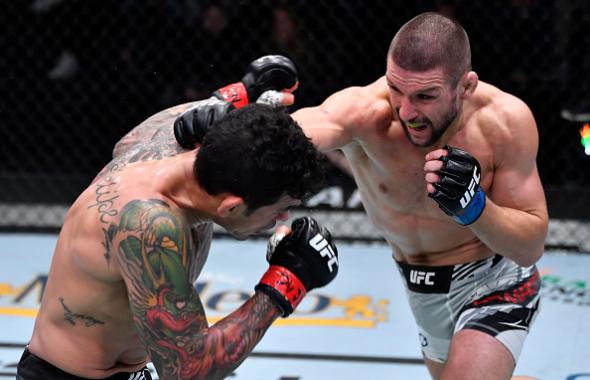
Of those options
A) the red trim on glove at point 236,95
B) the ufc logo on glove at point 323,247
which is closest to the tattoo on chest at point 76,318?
the ufc logo on glove at point 323,247

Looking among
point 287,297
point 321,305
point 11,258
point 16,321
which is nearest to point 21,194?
point 11,258

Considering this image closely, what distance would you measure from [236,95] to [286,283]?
0.67 metres

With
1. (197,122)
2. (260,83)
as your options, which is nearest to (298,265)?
(197,122)

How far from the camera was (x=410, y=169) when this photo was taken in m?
2.70

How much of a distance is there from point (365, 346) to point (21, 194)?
90.0 inches

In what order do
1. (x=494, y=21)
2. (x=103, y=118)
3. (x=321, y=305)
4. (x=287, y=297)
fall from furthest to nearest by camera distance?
(x=103, y=118) → (x=494, y=21) → (x=321, y=305) → (x=287, y=297)

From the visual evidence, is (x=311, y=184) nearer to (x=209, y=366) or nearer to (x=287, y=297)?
(x=287, y=297)

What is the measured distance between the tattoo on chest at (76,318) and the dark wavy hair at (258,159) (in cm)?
39

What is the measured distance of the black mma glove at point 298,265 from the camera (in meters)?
2.15

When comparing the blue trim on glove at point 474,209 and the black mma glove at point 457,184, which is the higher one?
the black mma glove at point 457,184

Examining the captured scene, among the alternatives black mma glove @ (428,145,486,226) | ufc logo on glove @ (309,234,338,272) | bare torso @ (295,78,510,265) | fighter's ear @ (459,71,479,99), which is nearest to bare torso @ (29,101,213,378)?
ufc logo on glove @ (309,234,338,272)

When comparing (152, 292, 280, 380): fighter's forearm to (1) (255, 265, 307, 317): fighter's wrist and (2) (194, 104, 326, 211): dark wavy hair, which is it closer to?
(1) (255, 265, 307, 317): fighter's wrist

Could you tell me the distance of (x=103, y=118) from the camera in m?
4.87

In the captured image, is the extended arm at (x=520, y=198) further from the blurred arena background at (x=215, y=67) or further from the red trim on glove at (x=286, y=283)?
the blurred arena background at (x=215, y=67)
